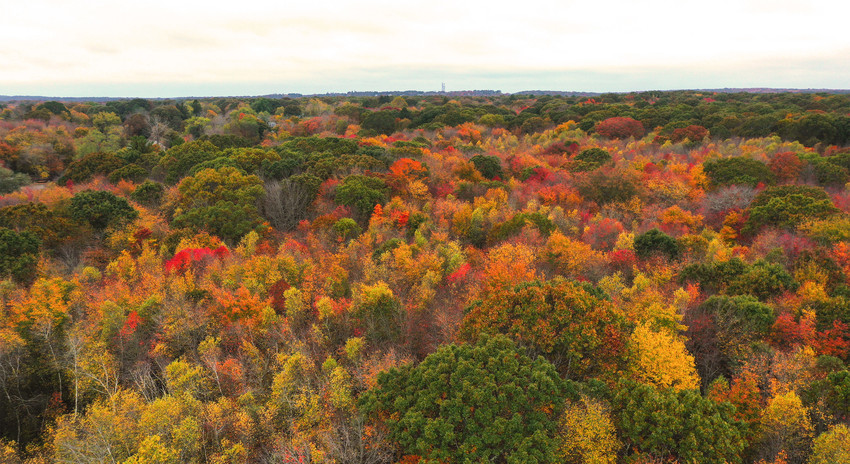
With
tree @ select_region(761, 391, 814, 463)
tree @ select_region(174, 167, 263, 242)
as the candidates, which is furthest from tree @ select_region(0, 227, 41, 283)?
tree @ select_region(761, 391, 814, 463)

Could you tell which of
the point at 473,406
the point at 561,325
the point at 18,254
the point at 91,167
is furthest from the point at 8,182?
the point at 561,325

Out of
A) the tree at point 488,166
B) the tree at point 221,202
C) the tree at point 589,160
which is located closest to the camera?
the tree at point 221,202

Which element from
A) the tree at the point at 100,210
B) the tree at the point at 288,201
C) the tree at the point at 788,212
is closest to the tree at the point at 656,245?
the tree at the point at 788,212

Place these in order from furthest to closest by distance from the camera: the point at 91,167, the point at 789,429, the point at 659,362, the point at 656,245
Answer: the point at 91,167, the point at 656,245, the point at 659,362, the point at 789,429

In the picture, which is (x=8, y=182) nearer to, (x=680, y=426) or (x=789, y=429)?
(x=680, y=426)

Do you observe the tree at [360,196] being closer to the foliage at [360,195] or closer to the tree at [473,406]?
the foliage at [360,195]

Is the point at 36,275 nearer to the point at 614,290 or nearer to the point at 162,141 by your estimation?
the point at 614,290
